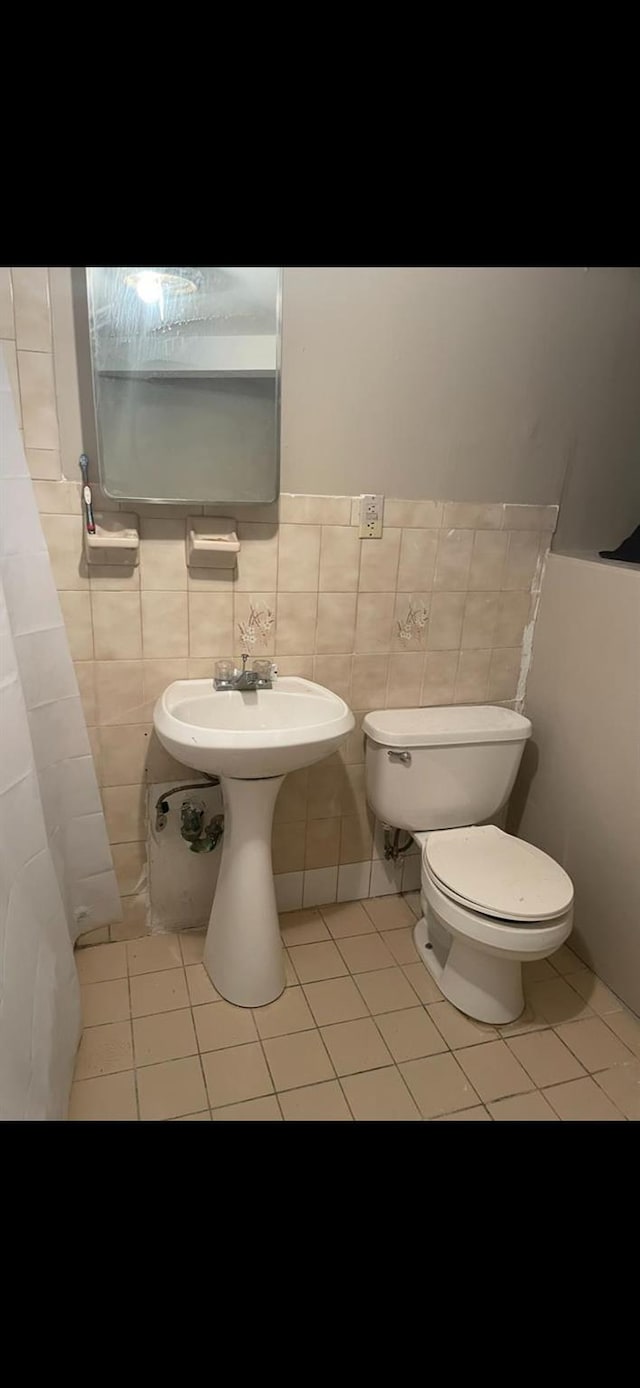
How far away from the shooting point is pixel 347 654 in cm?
164

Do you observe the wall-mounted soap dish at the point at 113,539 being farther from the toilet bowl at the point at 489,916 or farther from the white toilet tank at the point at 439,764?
the toilet bowl at the point at 489,916

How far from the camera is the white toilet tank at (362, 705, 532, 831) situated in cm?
160

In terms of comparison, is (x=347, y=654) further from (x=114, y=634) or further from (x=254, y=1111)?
(x=254, y=1111)

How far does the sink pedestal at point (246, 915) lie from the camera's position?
1.45m

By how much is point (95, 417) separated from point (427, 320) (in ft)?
2.53

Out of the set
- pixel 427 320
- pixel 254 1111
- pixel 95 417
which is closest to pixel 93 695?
pixel 95 417

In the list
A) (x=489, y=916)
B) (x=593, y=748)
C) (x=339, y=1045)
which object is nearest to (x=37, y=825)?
(x=339, y=1045)

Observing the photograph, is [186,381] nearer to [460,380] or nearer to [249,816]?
[460,380]

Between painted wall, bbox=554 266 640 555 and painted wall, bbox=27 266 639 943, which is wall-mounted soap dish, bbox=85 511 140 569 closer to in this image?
painted wall, bbox=27 266 639 943

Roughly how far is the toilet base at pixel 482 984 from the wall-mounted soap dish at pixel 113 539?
3.78 feet

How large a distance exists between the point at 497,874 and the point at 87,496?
1.23 metres

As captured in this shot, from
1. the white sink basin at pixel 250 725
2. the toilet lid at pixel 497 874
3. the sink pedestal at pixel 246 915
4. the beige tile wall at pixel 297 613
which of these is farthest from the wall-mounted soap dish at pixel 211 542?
the toilet lid at pixel 497 874

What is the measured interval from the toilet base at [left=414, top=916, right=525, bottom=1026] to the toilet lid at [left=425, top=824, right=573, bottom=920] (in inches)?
5.5

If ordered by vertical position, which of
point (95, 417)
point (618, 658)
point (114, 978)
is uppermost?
point (95, 417)
